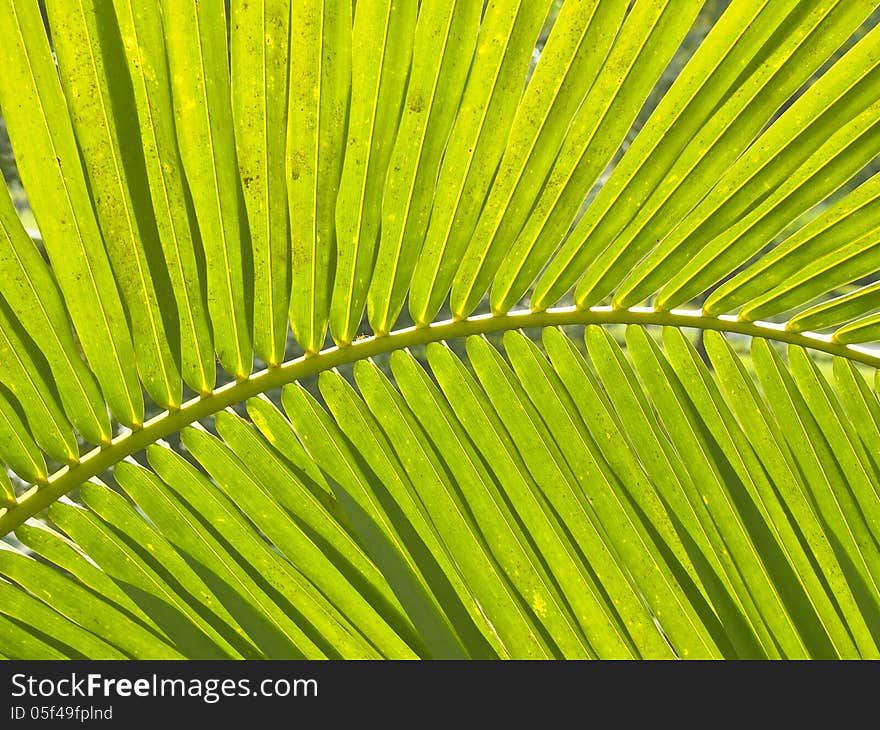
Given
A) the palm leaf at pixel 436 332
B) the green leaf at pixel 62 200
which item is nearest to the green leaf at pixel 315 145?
the palm leaf at pixel 436 332

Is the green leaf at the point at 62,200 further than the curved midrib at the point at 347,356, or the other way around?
the curved midrib at the point at 347,356

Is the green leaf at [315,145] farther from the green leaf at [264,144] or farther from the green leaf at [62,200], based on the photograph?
the green leaf at [62,200]

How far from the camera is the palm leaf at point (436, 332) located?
67 centimetres

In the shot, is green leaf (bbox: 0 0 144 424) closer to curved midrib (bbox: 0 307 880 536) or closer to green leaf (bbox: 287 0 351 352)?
curved midrib (bbox: 0 307 880 536)

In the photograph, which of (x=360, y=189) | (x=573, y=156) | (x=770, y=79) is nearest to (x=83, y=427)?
(x=360, y=189)

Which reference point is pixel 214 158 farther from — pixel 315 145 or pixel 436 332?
pixel 436 332

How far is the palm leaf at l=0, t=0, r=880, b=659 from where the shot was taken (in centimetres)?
67

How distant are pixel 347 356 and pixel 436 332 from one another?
0.09 m

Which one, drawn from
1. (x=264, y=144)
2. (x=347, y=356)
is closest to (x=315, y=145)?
(x=264, y=144)

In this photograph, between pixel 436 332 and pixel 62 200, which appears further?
pixel 436 332

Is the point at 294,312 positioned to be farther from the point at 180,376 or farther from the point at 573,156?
the point at 573,156

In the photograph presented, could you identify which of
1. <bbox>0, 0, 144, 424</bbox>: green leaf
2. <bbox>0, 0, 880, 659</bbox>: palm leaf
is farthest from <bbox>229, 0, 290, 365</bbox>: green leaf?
<bbox>0, 0, 144, 424</bbox>: green leaf

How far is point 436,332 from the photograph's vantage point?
81 centimetres
